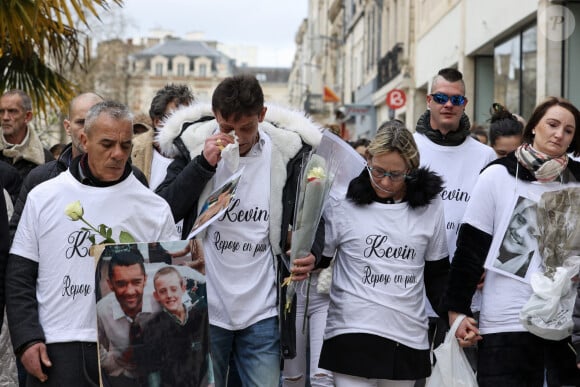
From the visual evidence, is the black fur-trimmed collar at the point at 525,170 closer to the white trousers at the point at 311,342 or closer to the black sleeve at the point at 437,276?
the black sleeve at the point at 437,276

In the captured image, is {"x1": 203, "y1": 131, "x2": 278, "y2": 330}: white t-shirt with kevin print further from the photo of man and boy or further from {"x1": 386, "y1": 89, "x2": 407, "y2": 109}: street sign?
{"x1": 386, "y1": 89, "x2": 407, "y2": 109}: street sign

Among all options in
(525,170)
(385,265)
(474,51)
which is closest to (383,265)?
(385,265)

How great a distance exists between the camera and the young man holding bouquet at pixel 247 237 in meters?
5.18

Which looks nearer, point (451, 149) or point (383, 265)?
point (383, 265)

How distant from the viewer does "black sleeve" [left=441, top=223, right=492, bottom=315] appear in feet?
17.2

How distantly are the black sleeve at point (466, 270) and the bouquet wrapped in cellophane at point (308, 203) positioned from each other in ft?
2.42

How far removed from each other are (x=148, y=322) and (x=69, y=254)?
0.47m

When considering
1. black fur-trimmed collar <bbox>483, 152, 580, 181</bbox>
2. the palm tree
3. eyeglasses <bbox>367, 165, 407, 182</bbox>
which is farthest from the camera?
the palm tree

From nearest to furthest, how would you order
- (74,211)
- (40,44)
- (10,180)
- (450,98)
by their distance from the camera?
(74,211) < (450,98) < (10,180) < (40,44)

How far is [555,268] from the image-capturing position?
197 inches

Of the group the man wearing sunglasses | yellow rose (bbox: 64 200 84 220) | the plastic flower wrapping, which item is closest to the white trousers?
the man wearing sunglasses

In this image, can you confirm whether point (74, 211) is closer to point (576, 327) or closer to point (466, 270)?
point (466, 270)

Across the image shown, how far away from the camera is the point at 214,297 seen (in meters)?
5.29

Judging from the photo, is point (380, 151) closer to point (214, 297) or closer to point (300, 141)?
point (300, 141)
